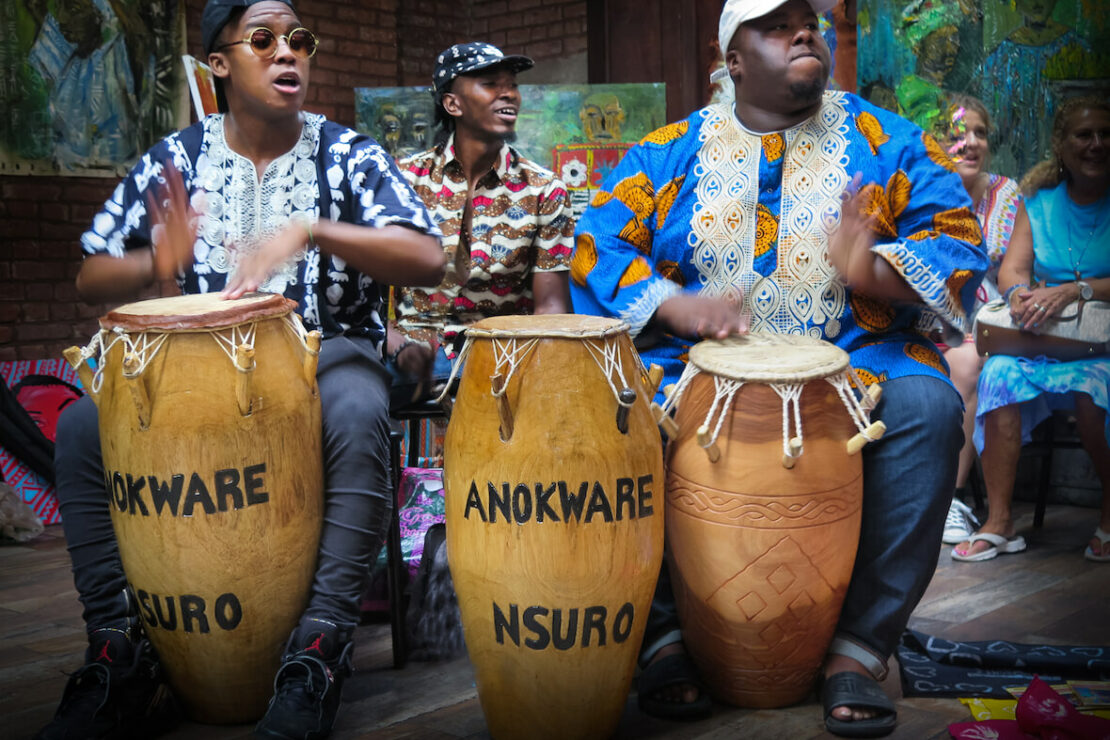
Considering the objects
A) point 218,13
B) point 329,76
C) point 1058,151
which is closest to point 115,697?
point 218,13

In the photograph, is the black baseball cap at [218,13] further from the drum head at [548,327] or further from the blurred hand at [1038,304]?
the blurred hand at [1038,304]

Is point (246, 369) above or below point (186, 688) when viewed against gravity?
above

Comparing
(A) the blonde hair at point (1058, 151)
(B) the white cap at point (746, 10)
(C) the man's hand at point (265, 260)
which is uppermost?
(B) the white cap at point (746, 10)

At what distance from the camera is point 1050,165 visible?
3943 mm

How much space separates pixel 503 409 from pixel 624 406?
0.22 m

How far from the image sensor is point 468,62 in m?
3.56

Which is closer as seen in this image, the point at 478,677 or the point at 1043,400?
the point at 478,677

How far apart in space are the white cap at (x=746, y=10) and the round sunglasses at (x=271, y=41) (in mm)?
959

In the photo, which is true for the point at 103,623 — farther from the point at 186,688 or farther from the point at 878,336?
the point at 878,336

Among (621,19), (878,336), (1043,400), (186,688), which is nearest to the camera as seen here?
(186,688)

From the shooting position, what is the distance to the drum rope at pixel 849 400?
2016mm

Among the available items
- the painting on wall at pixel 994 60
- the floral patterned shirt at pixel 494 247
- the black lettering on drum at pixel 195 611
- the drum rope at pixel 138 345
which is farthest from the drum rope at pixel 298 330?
the painting on wall at pixel 994 60

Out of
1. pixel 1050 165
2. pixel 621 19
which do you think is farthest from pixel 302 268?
pixel 621 19

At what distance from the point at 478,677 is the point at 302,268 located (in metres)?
1.00
